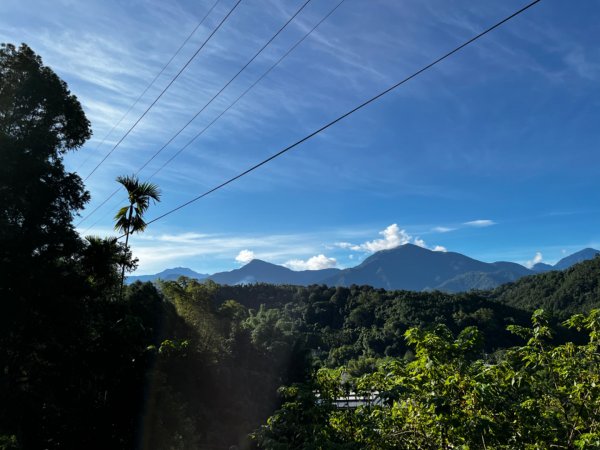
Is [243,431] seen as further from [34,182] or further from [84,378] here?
[34,182]

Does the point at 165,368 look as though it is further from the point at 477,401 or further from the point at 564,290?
the point at 564,290

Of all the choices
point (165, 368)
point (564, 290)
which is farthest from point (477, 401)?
point (564, 290)

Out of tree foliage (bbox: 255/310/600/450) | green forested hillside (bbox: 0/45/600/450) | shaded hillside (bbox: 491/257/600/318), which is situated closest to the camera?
tree foliage (bbox: 255/310/600/450)

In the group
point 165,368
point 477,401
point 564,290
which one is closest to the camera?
point 477,401

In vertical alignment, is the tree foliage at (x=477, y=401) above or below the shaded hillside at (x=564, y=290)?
below

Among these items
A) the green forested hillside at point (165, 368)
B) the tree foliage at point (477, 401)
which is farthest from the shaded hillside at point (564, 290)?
the tree foliage at point (477, 401)

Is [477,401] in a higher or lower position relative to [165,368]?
higher

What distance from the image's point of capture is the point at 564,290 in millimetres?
116500

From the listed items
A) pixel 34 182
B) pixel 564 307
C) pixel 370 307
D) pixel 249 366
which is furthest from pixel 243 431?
pixel 564 307

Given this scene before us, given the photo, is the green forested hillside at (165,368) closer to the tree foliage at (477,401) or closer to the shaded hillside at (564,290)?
the tree foliage at (477,401)

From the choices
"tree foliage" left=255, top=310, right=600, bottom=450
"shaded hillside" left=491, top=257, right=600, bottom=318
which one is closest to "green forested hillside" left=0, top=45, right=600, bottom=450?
"tree foliage" left=255, top=310, right=600, bottom=450

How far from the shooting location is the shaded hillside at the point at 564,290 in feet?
346

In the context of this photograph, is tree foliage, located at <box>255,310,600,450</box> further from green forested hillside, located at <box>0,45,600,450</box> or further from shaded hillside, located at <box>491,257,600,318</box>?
shaded hillside, located at <box>491,257,600,318</box>

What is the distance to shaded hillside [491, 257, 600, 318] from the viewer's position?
346 ft
